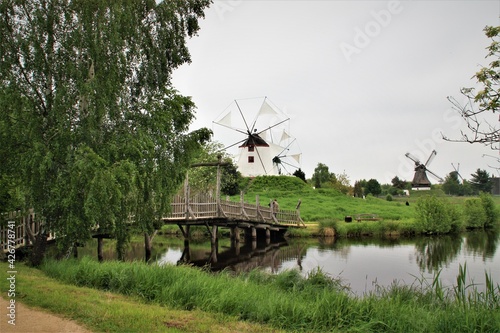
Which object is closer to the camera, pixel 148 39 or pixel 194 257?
pixel 148 39

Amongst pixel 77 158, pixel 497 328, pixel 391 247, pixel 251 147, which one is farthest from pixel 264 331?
pixel 251 147

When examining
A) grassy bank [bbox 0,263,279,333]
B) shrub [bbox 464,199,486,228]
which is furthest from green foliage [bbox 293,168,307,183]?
grassy bank [bbox 0,263,279,333]

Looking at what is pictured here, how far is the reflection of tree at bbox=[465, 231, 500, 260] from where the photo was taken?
25.6m

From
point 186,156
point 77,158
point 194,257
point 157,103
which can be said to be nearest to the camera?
point 77,158

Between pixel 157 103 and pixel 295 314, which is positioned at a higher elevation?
pixel 157 103

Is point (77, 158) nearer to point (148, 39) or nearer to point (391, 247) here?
point (148, 39)

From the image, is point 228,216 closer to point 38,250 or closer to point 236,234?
point 236,234

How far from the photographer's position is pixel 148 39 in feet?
43.7

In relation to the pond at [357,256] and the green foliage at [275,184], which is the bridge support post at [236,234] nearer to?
the pond at [357,256]

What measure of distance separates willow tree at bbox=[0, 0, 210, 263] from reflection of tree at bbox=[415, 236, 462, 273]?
1351cm

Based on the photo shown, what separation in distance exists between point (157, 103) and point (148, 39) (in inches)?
80.2

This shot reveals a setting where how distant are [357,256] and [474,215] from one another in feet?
72.8

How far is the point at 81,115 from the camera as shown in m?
12.0

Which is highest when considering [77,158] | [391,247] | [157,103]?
[157,103]
